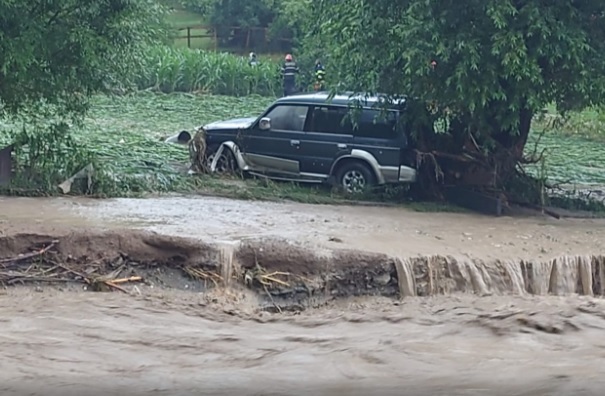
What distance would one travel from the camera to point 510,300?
468 inches

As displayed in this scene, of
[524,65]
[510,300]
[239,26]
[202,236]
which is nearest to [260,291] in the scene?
[202,236]

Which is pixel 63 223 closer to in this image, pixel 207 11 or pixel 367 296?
pixel 367 296

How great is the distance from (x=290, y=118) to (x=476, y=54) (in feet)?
13.0

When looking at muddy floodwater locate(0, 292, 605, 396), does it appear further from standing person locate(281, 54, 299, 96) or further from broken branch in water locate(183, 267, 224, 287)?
standing person locate(281, 54, 299, 96)

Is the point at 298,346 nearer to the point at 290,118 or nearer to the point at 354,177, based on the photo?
the point at 354,177

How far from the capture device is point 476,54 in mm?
14406

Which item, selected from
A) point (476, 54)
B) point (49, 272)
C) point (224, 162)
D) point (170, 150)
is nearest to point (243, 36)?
point (170, 150)

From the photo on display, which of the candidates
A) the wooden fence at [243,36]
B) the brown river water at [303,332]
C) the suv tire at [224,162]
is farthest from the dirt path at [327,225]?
the wooden fence at [243,36]

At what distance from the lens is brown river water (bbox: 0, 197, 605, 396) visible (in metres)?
7.99

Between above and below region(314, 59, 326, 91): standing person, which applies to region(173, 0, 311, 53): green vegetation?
above

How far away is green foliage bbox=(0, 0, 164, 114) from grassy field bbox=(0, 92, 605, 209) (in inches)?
57.1

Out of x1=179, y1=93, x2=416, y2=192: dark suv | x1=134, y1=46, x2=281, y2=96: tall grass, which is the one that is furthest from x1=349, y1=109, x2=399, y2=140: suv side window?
Result: x1=134, y1=46, x2=281, y2=96: tall grass

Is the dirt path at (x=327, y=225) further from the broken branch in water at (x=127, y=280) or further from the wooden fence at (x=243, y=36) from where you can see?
the wooden fence at (x=243, y=36)

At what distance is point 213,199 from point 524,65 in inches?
196
